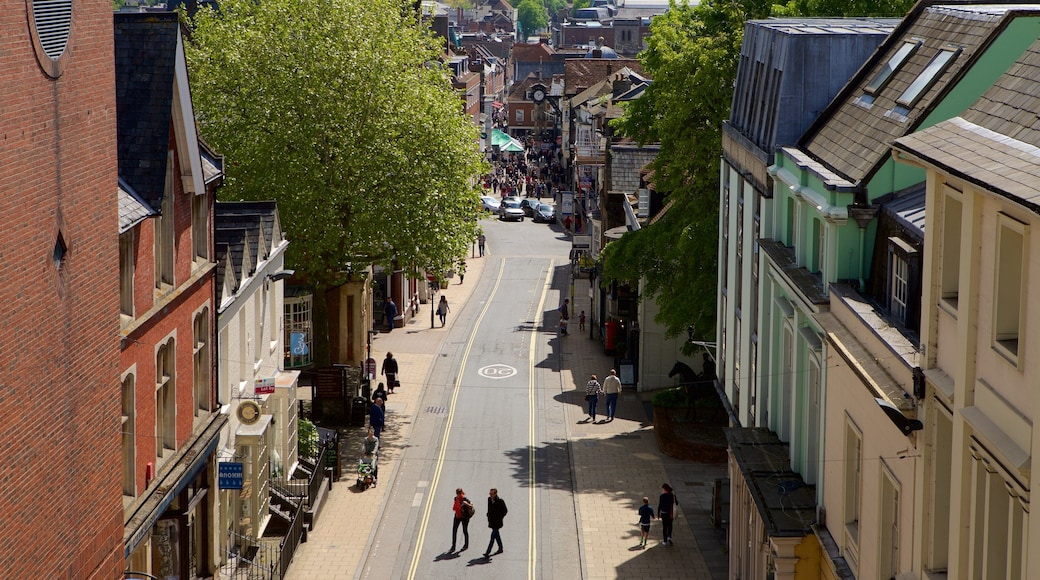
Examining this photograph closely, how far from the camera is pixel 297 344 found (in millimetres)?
39969

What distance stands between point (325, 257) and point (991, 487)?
3231 centimetres

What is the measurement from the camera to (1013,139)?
518 inches

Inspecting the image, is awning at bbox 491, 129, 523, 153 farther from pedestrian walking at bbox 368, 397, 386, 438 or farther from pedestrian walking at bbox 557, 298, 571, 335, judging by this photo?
pedestrian walking at bbox 368, 397, 386, 438

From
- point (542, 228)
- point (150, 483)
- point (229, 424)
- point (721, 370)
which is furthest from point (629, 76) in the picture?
point (150, 483)

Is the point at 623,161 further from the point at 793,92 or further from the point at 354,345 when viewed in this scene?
the point at 793,92

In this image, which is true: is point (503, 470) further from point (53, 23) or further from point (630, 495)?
point (53, 23)

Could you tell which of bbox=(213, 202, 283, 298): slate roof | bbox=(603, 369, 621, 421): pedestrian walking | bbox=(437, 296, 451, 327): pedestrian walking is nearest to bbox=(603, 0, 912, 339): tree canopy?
bbox=(603, 369, 621, 421): pedestrian walking

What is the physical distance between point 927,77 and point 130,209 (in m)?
12.2

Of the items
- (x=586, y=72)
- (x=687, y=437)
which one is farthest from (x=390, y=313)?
(x=586, y=72)

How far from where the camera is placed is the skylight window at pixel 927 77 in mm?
20531

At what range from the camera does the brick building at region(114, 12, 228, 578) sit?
21.4m

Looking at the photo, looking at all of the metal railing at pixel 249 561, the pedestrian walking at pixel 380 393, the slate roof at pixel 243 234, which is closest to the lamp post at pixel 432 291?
the pedestrian walking at pixel 380 393

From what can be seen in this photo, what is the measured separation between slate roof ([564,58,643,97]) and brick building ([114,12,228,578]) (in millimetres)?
89767

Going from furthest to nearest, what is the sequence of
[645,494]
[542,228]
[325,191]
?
[542,228]
[325,191]
[645,494]
